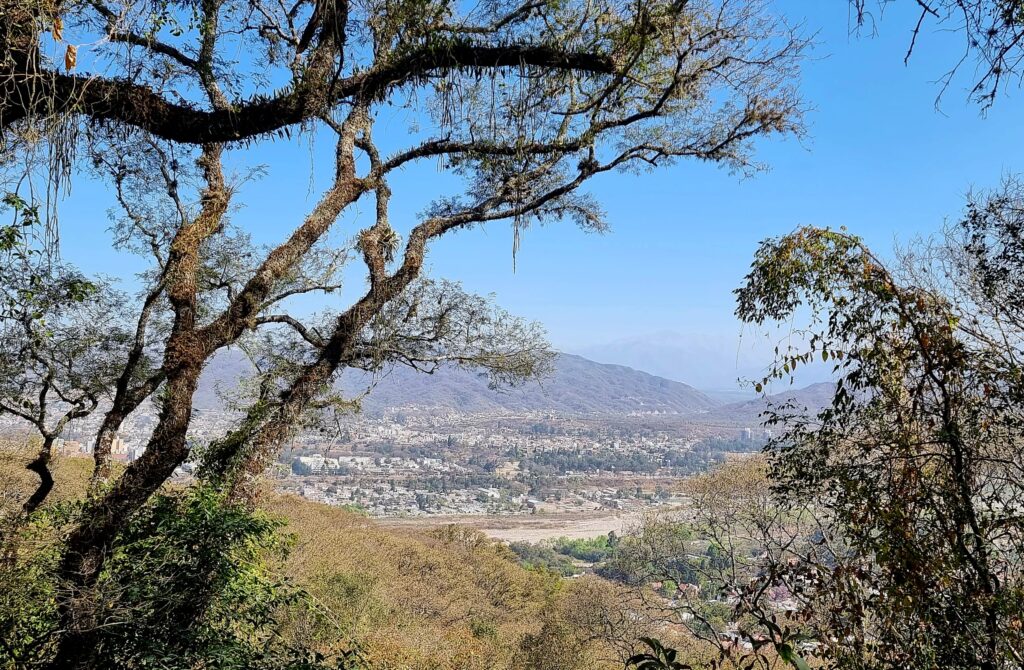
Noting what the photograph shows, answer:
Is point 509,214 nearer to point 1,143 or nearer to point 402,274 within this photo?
point 402,274

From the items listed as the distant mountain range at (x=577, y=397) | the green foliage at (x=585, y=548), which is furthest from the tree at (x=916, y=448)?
the distant mountain range at (x=577, y=397)

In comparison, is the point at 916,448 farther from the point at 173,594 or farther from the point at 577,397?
the point at 577,397

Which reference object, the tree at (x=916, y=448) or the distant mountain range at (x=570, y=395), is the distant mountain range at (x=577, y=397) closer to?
the distant mountain range at (x=570, y=395)

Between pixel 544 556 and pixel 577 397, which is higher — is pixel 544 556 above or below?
below

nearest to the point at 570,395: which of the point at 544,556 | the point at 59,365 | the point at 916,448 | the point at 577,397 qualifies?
the point at 577,397

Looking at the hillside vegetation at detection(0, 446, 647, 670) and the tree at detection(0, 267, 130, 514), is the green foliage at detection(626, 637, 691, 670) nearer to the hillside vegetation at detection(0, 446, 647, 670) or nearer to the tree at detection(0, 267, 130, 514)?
the tree at detection(0, 267, 130, 514)

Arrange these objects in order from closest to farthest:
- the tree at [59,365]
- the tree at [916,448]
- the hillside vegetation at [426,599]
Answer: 1. the tree at [916,448]
2. the tree at [59,365]
3. the hillside vegetation at [426,599]

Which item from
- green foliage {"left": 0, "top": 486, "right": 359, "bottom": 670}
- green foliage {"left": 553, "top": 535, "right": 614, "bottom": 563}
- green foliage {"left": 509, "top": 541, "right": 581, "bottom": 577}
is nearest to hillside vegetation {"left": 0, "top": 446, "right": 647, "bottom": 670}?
green foliage {"left": 0, "top": 486, "right": 359, "bottom": 670}

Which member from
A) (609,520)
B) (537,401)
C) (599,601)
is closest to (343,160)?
(599,601)
